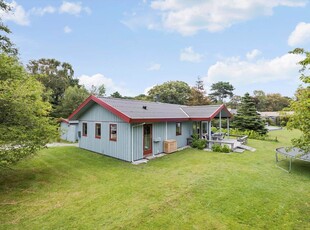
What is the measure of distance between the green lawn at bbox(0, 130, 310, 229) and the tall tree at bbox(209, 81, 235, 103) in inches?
2026

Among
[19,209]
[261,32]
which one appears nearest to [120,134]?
[19,209]

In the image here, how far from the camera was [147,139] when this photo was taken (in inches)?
420

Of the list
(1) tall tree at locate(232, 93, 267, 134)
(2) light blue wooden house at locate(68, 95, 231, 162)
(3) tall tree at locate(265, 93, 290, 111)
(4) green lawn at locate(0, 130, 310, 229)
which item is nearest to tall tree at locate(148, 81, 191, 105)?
(1) tall tree at locate(232, 93, 267, 134)

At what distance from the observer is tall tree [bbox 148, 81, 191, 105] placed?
38750 mm

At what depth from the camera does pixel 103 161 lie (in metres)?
9.66

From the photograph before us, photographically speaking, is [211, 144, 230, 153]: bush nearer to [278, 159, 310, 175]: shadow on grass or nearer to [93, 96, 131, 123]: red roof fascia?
[278, 159, 310, 175]: shadow on grass

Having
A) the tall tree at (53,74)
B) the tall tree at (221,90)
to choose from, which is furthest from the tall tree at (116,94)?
the tall tree at (221,90)

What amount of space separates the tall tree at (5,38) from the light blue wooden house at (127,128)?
473 centimetres

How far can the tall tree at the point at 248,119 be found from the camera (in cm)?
2045

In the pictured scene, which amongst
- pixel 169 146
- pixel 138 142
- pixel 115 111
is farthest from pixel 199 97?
pixel 115 111

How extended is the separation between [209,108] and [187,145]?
11.4ft

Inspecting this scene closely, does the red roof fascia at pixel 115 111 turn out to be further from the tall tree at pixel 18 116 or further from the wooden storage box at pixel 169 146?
the wooden storage box at pixel 169 146

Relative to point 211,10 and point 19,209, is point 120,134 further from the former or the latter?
point 211,10

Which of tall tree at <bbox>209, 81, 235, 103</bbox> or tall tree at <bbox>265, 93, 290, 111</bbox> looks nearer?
tall tree at <bbox>265, 93, 290, 111</bbox>
